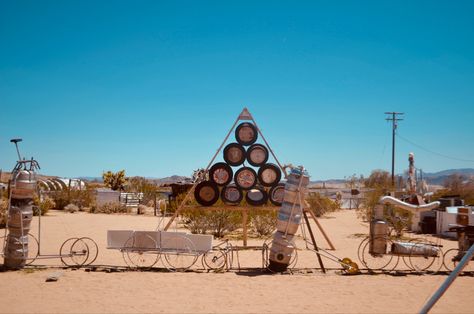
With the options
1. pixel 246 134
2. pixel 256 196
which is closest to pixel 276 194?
pixel 256 196

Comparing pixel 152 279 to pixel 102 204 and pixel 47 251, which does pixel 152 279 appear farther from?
pixel 102 204

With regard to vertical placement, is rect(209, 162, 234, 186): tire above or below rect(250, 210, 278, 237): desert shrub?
above

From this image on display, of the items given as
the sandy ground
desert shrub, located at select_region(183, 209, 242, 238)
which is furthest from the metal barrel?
desert shrub, located at select_region(183, 209, 242, 238)

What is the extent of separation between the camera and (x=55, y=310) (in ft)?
22.9

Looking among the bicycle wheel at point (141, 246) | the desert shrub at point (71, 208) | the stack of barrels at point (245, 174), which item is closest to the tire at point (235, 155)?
the stack of barrels at point (245, 174)

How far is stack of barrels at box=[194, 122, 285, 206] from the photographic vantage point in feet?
45.2

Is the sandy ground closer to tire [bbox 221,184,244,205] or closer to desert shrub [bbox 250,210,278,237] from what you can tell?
tire [bbox 221,184,244,205]

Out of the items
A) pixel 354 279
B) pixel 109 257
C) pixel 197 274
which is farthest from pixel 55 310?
pixel 354 279

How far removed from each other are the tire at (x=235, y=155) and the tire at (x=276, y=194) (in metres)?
1.33

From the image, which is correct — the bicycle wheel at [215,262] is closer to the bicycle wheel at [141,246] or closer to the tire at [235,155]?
the bicycle wheel at [141,246]

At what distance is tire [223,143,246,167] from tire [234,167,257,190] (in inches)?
10.9

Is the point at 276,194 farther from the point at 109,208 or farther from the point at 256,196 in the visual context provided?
the point at 109,208

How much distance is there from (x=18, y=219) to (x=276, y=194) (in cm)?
724

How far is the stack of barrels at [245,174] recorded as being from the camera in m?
13.8
